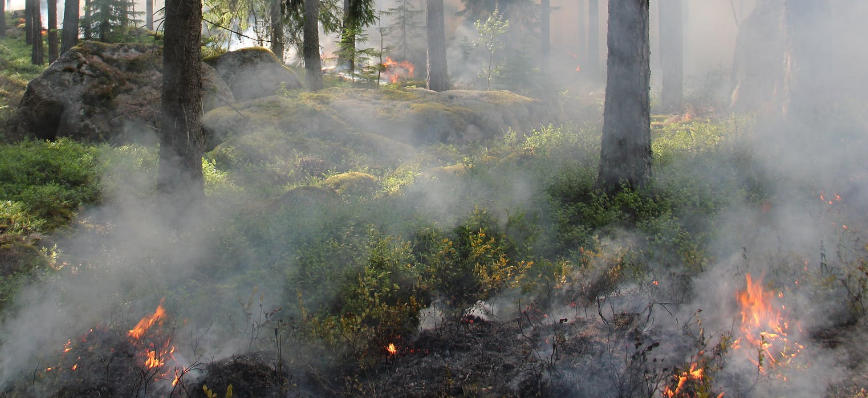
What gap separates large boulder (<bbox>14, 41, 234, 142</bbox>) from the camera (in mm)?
11133

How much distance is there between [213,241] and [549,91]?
1616cm

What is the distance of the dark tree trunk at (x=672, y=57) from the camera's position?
1966cm

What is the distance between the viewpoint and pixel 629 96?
296 inches

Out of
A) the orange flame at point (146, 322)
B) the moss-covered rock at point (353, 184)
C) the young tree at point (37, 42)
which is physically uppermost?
the young tree at point (37, 42)

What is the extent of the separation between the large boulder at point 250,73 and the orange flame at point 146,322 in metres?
9.17

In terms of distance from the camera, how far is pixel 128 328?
5.12 metres

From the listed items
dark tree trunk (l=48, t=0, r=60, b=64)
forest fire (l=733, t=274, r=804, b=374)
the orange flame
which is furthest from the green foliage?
dark tree trunk (l=48, t=0, r=60, b=64)

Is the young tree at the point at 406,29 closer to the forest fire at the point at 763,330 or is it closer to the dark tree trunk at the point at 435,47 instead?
the dark tree trunk at the point at 435,47

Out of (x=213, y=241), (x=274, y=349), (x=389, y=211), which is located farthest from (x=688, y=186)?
(x=213, y=241)

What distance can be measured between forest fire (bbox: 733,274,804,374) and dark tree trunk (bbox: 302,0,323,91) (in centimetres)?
1231

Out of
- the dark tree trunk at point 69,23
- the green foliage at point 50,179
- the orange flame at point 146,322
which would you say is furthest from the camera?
the dark tree trunk at point 69,23

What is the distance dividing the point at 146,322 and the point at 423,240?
3.25 metres

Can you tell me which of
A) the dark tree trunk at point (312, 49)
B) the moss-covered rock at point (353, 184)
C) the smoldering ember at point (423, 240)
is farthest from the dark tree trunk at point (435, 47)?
the moss-covered rock at point (353, 184)

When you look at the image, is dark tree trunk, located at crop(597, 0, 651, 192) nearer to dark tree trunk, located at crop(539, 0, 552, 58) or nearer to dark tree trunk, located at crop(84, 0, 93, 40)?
dark tree trunk, located at crop(539, 0, 552, 58)
